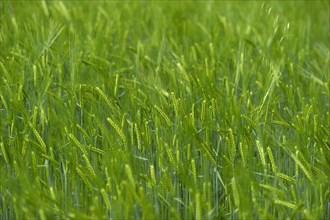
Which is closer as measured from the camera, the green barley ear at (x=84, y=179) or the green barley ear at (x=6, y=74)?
the green barley ear at (x=84, y=179)

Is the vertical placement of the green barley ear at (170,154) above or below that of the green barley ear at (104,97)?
below

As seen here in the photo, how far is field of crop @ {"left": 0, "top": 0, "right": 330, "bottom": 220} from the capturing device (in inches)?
54.1

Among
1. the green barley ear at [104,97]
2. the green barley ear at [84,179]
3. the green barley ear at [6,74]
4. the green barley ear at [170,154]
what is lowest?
the green barley ear at [84,179]

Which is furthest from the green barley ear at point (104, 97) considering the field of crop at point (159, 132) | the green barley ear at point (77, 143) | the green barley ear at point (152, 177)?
the green barley ear at point (152, 177)

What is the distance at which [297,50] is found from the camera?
244 cm

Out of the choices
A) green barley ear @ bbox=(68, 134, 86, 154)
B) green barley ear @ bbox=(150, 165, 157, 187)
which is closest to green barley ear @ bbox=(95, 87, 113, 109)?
green barley ear @ bbox=(68, 134, 86, 154)

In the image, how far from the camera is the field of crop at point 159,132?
137cm

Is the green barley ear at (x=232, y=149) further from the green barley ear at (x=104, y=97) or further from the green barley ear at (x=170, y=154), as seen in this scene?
the green barley ear at (x=104, y=97)

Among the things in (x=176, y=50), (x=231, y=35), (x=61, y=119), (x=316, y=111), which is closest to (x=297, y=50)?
(x=231, y=35)

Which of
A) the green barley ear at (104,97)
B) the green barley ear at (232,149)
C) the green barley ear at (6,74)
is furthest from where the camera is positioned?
the green barley ear at (6,74)

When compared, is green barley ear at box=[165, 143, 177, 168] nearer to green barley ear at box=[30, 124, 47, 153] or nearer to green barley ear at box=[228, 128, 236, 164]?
green barley ear at box=[228, 128, 236, 164]

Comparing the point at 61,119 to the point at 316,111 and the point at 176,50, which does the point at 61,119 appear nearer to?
the point at 316,111

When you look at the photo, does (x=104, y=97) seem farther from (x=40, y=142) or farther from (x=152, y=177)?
(x=152, y=177)

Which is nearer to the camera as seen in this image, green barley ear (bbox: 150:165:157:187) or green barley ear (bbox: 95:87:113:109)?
green barley ear (bbox: 150:165:157:187)
